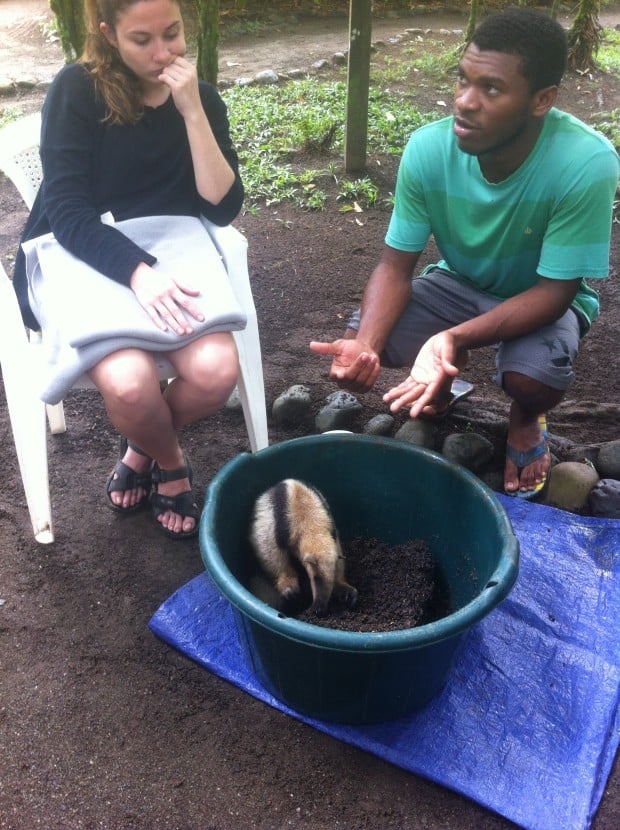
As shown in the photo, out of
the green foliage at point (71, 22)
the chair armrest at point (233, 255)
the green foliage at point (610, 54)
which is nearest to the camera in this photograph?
the chair armrest at point (233, 255)

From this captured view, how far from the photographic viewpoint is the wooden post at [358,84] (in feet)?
16.6

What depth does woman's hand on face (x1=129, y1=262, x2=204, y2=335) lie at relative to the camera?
245cm

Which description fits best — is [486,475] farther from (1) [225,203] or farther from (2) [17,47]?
(2) [17,47]

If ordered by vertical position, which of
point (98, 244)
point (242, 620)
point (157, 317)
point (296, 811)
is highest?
point (98, 244)

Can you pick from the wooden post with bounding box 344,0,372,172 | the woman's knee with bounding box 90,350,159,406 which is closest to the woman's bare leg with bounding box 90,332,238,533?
the woman's knee with bounding box 90,350,159,406

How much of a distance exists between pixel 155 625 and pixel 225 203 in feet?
4.94

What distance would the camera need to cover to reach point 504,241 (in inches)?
108

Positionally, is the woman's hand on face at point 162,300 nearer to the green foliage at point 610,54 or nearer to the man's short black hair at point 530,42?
the man's short black hair at point 530,42

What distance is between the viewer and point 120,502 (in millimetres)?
2938

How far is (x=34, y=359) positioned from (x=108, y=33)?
1.12 metres

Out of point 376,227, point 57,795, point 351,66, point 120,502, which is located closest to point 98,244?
point 120,502

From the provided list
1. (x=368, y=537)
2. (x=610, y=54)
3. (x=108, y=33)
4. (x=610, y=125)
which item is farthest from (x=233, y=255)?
(x=610, y=54)

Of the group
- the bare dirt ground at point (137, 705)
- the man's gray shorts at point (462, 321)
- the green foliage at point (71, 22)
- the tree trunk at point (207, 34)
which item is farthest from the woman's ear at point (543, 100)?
the green foliage at point (71, 22)

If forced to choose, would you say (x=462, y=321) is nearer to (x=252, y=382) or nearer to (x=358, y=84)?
(x=252, y=382)
